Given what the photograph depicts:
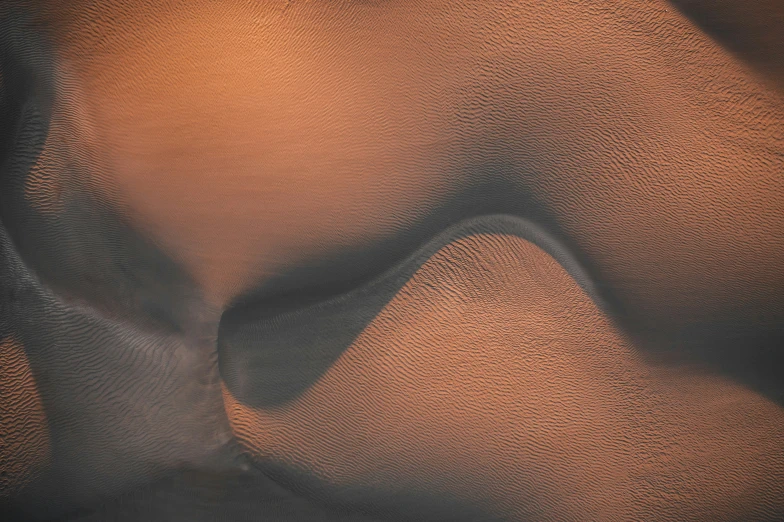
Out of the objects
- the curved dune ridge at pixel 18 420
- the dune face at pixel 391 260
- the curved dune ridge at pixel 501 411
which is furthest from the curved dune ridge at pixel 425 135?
the curved dune ridge at pixel 18 420

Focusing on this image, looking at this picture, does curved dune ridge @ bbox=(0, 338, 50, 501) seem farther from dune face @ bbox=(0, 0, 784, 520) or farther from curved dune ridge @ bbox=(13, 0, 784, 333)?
curved dune ridge @ bbox=(13, 0, 784, 333)

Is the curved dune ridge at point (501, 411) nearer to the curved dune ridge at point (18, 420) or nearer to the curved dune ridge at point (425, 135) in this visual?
the curved dune ridge at point (425, 135)

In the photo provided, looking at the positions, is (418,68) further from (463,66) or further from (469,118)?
(469,118)

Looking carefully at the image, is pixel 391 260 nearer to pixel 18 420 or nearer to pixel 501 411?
pixel 501 411

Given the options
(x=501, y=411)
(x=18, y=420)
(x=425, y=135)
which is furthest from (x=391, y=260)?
(x=18, y=420)

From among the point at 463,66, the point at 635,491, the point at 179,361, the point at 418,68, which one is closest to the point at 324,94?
the point at 418,68

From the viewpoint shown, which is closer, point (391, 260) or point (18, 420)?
point (18, 420)
